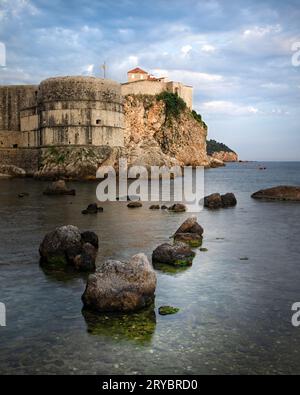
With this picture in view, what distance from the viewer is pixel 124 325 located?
924 cm

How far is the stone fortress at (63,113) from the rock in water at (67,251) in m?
40.0

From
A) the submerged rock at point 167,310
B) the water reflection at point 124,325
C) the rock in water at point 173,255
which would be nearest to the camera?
the water reflection at point 124,325

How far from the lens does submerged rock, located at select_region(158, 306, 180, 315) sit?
9.89m

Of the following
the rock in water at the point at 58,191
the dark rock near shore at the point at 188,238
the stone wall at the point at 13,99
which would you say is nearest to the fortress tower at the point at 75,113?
the stone wall at the point at 13,99

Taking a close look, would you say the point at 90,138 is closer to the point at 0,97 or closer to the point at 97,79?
the point at 97,79

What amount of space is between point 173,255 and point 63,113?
4164 centimetres

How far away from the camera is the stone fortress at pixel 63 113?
52.2m

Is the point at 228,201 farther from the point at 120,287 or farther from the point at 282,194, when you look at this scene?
the point at 120,287

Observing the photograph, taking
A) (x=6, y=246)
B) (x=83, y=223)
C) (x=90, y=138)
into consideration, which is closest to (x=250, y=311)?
(x=6, y=246)

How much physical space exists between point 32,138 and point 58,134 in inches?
223

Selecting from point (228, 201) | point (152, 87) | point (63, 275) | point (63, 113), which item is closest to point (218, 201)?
point (228, 201)

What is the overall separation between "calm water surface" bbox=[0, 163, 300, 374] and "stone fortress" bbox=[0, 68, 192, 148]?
35.8 metres

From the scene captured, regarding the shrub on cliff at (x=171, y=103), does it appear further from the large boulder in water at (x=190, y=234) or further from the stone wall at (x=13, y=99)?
the large boulder in water at (x=190, y=234)

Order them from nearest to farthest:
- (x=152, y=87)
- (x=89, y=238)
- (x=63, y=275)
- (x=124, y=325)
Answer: (x=124, y=325) → (x=63, y=275) → (x=89, y=238) → (x=152, y=87)
